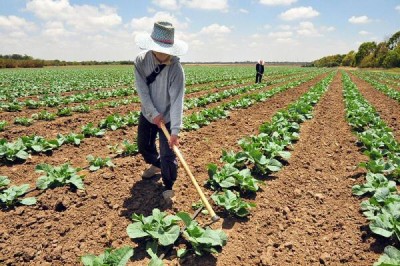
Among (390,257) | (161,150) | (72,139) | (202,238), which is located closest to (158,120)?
(161,150)

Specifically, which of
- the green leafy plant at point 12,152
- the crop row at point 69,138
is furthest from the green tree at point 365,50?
the green leafy plant at point 12,152

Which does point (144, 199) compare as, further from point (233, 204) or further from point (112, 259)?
point (112, 259)

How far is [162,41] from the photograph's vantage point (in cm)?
370

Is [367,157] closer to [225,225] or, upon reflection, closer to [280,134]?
[280,134]

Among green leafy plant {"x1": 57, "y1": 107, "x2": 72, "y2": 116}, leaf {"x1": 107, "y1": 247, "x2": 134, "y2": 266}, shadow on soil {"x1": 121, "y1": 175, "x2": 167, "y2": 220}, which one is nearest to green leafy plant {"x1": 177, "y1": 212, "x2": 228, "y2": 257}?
leaf {"x1": 107, "y1": 247, "x2": 134, "y2": 266}

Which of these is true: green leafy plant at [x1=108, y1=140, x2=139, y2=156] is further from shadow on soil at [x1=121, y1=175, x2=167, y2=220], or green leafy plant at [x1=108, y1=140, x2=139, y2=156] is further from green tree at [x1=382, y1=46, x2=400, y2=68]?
green tree at [x1=382, y1=46, x2=400, y2=68]

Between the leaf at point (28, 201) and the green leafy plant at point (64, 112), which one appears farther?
the green leafy plant at point (64, 112)

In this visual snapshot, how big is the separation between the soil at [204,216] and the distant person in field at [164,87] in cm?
76

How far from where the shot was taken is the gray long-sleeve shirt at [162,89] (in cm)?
406

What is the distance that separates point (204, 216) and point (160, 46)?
2.19 meters

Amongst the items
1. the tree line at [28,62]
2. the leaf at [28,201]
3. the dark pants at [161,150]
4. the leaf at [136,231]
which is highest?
the dark pants at [161,150]

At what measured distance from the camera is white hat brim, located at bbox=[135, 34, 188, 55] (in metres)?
3.63

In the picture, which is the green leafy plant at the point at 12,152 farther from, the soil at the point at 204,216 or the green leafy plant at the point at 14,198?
the green leafy plant at the point at 14,198

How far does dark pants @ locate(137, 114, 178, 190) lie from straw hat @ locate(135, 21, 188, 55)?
1.15m
